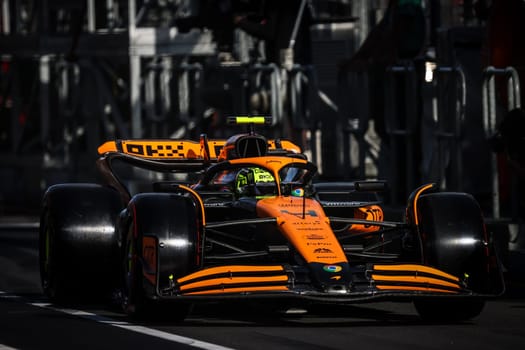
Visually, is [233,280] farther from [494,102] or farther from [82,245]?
[494,102]

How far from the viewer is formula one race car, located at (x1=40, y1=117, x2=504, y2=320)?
42.0ft

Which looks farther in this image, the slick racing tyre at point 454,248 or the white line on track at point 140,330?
the slick racing tyre at point 454,248

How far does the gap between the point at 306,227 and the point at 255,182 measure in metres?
1.56

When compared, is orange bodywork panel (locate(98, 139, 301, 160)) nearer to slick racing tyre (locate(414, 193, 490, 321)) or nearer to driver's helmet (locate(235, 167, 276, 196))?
driver's helmet (locate(235, 167, 276, 196))

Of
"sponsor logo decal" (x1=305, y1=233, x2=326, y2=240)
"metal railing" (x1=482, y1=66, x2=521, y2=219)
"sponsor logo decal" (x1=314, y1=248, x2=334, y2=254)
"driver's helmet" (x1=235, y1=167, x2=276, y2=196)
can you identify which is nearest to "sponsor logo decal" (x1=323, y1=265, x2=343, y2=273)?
"sponsor logo decal" (x1=314, y1=248, x2=334, y2=254)

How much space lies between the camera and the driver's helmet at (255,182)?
48.3 feet

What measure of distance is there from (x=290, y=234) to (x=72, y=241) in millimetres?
2538

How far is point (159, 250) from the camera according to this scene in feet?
42.4

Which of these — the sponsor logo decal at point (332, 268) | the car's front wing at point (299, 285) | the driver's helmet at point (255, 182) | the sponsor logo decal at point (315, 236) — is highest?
the driver's helmet at point (255, 182)

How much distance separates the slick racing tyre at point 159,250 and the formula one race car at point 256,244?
11 mm

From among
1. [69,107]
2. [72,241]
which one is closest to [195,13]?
[69,107]

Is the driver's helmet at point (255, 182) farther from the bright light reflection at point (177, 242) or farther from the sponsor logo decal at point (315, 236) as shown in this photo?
the bright light reflection at point (177, 242)

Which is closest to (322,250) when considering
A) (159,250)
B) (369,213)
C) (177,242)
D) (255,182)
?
(177,242)

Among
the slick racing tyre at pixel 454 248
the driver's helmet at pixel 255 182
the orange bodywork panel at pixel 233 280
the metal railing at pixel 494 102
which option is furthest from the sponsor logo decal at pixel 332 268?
the metal railing at pixel 494 102
